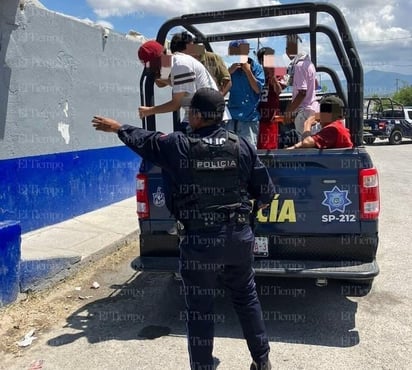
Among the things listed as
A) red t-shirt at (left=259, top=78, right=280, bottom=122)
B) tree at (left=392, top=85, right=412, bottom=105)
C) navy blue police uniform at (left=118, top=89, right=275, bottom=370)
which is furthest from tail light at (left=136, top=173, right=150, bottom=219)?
tree at (left=392, top=85, right=412, bottom=105)

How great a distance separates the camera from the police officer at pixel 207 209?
296 centimetres

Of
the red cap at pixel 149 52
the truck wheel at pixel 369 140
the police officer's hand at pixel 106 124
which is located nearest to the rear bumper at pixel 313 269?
the police officer's hand at pixel 106 124

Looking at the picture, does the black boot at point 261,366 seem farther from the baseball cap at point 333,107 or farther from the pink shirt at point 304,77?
the pink shirt at point 304,77

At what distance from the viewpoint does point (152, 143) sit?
10.0ft

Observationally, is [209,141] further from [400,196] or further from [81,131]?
[400,196]

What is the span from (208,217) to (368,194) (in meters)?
1.45

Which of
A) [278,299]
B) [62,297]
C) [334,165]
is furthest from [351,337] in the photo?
[62,297]

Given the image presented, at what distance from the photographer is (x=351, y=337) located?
12.6 ft

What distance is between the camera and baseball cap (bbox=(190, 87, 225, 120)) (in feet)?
9.61

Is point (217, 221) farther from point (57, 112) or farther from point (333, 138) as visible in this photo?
point (57, 112)

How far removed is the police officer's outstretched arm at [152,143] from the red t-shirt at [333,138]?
1435mm

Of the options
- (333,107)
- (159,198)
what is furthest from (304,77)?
(159,198)

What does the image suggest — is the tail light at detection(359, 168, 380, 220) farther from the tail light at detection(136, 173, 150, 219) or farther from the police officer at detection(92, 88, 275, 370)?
the tail light at detection(136, 173, 150, 219)

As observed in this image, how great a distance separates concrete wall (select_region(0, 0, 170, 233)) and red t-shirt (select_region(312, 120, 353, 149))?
3916 mm
